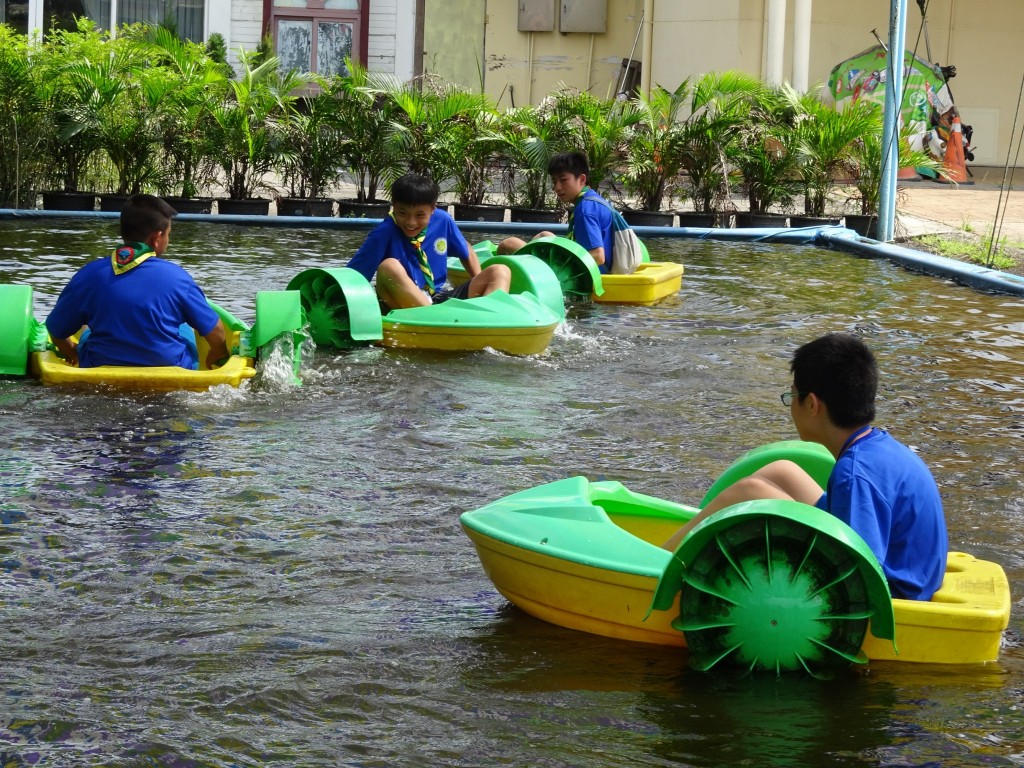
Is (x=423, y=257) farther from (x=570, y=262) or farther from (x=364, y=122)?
(x=364, y=122)

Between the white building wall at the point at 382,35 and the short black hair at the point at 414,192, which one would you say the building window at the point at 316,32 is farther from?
the short black hair at the point at 414,192

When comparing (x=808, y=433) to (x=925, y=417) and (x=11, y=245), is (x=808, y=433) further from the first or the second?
(x=11, y=245)

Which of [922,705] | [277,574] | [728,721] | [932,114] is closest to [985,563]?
[922,705]

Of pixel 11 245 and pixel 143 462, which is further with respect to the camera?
pixel 11 245

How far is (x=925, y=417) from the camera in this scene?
678 cm

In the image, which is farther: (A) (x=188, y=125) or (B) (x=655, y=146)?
(B) (x=655, y=146)

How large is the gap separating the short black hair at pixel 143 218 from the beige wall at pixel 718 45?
14498 mm

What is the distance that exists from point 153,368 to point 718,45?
15.2 m

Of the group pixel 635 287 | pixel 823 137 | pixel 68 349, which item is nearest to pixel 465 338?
pixel 68 349

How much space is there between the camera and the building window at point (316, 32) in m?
21.6

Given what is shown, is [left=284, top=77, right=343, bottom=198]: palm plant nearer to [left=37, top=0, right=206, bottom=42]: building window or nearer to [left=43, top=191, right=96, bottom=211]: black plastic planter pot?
[left=43, top=191, right=96, bottom=211]: black plastic planter pot

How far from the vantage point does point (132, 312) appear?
6.44 metres

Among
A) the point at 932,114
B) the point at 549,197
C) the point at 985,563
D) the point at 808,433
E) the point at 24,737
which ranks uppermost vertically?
the point at 932,114

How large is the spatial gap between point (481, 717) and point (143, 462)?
264cm
